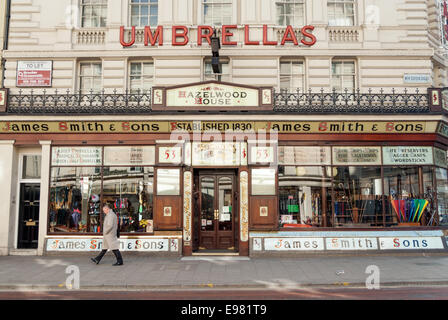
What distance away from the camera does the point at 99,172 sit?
14.7 meters

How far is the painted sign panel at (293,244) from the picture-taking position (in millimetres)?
13953

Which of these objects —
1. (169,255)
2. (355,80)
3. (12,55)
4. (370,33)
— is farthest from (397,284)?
(12,55)

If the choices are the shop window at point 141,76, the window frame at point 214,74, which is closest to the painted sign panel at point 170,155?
the shop window at point 141,76

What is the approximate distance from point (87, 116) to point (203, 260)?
6.90 m

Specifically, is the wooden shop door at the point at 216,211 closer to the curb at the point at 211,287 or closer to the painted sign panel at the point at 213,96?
the painted sign panel at the point at 213,96

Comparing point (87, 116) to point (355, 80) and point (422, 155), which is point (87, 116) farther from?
point (422, 155)

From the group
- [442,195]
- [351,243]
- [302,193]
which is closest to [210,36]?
[302,193]

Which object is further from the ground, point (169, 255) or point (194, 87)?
point (194, 87)

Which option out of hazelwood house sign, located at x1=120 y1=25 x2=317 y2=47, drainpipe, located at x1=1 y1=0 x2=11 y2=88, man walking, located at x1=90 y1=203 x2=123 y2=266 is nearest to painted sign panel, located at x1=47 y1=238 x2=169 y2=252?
man walking, located at x1=90 y1=203 x2=123 y2=266

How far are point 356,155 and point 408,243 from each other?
3.80m

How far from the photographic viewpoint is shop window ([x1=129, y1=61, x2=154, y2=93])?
1608 centimetres

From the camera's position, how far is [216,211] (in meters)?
14.7

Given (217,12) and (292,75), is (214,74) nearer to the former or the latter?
(217,12)

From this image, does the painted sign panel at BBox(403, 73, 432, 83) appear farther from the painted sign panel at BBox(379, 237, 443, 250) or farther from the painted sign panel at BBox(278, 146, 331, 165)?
the painted sign panel at BBox(379, 237, 443, 250)
